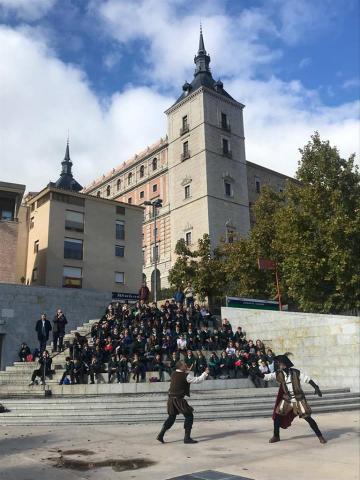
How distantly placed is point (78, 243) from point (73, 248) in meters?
0.67

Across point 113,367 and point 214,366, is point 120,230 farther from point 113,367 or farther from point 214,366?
point 214,366

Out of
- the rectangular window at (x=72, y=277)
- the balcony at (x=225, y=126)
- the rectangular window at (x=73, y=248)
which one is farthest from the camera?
the balcony at (x=225, y=126)

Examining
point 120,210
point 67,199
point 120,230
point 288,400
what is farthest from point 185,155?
point 288,400

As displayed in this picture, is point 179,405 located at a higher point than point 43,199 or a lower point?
lower

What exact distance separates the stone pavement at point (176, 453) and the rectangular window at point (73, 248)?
30.7 m

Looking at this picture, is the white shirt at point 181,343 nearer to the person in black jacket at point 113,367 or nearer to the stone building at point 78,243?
the person in black jacket at point 113,367

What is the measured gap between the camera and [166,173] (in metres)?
60.5

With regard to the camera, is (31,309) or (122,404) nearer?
(122,404)

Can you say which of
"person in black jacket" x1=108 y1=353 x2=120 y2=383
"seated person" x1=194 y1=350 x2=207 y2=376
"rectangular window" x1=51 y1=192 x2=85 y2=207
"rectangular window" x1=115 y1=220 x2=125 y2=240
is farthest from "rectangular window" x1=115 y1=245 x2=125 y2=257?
"seated person" x1=194 y1=350 x2=207 y2=376

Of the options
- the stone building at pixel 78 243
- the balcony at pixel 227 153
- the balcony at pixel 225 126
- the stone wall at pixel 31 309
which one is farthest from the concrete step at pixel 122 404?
the balcony at pixel 225 126

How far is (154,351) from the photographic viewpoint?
57.9ft

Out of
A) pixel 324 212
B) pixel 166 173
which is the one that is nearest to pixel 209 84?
pixel 166 173

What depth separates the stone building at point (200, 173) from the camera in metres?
53.7

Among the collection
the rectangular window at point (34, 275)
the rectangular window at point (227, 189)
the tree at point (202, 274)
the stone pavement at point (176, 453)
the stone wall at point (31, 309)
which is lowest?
the stone pavement at point (176, 453)
